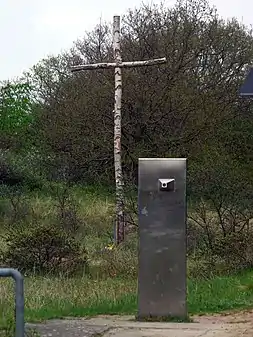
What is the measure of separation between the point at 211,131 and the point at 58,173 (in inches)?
246

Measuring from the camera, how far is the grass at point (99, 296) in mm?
9336

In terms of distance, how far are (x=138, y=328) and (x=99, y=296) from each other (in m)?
3.40

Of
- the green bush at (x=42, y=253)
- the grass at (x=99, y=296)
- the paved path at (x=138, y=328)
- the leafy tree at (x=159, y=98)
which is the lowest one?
the paved path at (x=138, y=328)

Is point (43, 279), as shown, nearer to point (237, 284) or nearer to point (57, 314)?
point (237, 284)

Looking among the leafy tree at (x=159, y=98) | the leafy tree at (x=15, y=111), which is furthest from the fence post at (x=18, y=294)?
the leafy tree at (x=15, y=111)

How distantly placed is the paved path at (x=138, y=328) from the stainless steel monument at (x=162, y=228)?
0.37 m

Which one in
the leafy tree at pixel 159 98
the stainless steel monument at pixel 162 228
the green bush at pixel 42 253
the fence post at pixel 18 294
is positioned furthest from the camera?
the leafy tree at pixel 159 98

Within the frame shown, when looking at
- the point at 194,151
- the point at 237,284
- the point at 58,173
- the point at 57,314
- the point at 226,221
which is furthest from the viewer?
the point at 58,173

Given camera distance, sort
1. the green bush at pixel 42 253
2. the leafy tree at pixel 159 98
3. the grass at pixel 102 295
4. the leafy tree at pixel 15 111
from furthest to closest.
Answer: the leafy tree at pixel 15 111, the leafy tree at pixel 159 98, the green bush at pixel 42 253, the grass at pixel 102 295

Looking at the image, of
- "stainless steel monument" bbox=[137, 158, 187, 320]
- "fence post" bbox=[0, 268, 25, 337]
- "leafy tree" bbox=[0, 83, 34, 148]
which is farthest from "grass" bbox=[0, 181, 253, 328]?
"leafy tree" bbox=[0, 83, 34, 148]

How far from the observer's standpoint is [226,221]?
50.0 feet

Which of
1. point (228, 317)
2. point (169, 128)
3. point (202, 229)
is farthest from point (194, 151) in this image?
point (228, 317)

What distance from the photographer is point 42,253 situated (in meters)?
15.0

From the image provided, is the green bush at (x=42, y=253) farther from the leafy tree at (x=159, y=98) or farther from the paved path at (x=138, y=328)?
the leafy tree at (x=159, y=98)
